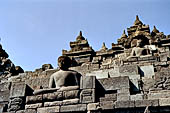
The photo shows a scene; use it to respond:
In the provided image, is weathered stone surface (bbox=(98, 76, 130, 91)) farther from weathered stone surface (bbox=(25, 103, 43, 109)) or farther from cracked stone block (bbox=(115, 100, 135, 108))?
weathered stone surface (bbox=(25, 103, 43, 109))

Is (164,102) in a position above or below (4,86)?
below

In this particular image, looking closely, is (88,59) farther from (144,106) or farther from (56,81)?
(144,106)

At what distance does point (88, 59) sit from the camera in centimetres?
2252

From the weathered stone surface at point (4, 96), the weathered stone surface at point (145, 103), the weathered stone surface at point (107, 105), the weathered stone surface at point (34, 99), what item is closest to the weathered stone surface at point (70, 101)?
the weathered stone surface at point (107, 105)

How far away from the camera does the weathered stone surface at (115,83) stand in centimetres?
1081

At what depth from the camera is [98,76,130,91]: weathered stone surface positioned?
10.8m

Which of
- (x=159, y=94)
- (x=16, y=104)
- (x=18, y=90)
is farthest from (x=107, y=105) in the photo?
(x=18, y=90)

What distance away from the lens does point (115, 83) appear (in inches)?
432

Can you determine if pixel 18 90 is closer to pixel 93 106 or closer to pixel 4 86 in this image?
pixel 4 86

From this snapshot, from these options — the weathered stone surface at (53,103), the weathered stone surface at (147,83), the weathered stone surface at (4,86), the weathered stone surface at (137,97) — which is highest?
the weathered stone surface at (4,86)

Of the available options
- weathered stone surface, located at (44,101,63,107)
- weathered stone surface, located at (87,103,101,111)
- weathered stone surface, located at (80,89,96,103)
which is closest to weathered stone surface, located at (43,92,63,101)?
weathered stone surface, located at (44,101,63,107)

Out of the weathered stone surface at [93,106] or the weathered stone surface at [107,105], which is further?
the weathered stone surface at [93,106]

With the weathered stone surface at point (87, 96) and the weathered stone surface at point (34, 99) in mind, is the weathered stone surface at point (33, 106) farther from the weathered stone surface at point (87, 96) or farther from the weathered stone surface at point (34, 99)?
the weathered stone surface at point (87, 96)

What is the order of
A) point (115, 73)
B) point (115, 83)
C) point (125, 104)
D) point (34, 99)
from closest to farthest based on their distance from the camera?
point (125, 104), point (115, 83), point (34, 99), point (115, 73)
